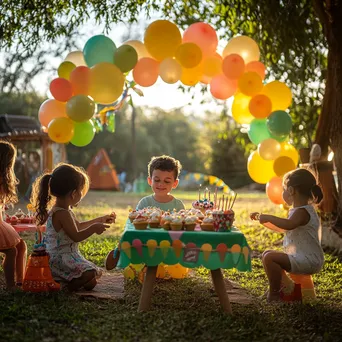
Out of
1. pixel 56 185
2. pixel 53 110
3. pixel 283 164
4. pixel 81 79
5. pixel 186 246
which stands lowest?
pixel 186 246

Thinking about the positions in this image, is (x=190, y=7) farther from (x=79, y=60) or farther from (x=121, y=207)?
(x=121, y=207)

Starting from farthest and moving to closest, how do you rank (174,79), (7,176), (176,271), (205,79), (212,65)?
(205,79) → (212,65) → (174,79) → (176,271) → (7,176)

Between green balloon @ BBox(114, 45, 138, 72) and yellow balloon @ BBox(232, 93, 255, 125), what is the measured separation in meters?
1.57

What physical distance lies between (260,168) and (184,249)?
4.18 meters

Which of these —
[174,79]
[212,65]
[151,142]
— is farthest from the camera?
[151,142]

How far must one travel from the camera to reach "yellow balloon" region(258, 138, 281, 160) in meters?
7.55

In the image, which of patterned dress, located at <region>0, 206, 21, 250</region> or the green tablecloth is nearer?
the green tablecloth

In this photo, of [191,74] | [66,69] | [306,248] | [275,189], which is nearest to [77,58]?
[66,69]

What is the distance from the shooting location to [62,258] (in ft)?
15.4

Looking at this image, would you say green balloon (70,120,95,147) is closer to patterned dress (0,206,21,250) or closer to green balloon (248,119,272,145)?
green balloon (248,119,272,145)

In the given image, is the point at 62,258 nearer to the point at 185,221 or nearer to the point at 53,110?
the point at 185,221

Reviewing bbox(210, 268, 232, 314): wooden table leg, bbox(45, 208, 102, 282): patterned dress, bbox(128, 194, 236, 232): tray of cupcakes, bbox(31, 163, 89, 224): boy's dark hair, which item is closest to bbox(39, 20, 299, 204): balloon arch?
bbox(31, 163, 89, 224): boy's dark hair

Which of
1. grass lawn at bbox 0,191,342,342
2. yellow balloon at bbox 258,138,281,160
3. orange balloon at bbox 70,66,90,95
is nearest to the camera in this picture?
grass lawn at bbox 0,191,342,342

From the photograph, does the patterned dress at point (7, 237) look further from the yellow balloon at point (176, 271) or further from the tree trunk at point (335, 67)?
the tree trunk at point (335, 67)
